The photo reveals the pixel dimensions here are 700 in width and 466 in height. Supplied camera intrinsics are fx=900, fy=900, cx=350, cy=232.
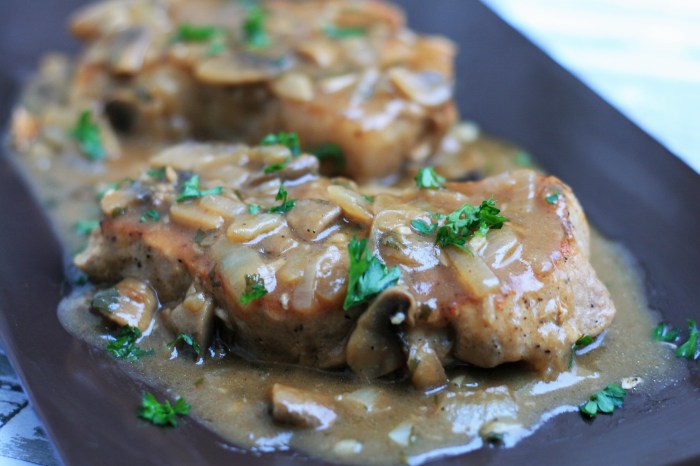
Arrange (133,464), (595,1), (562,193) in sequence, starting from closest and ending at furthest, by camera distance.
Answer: (133,464) < (562,193) < (595,1)

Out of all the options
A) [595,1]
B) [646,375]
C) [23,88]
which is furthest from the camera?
[595,1]

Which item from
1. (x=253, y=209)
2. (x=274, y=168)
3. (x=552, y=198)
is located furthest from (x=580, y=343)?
(x=274, y=168)

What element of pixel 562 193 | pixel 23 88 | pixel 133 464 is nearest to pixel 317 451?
pixel 133 464

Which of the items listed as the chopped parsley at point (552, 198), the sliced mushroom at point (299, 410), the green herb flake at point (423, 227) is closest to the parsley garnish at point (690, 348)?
the chopped parsley at point (552, 198)

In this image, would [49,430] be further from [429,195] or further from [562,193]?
[562,193]

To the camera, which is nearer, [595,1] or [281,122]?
[281,122]

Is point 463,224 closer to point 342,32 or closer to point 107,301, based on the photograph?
point 107,301

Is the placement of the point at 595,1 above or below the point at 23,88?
above

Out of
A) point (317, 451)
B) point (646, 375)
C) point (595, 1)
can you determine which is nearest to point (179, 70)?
point (317, 451)
